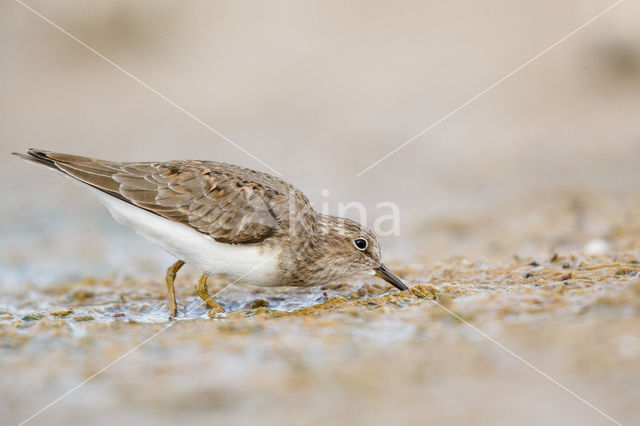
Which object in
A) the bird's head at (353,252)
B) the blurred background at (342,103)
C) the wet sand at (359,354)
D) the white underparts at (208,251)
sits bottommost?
the wet sand at (359,354)

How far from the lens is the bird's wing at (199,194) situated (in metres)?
6.83

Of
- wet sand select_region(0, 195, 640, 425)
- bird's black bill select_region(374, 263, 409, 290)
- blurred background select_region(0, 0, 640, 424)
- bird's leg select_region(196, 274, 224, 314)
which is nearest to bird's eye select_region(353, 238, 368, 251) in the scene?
bird's black bill select_region(374, 263, 409, 290)

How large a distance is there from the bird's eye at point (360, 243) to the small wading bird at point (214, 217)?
0.31m

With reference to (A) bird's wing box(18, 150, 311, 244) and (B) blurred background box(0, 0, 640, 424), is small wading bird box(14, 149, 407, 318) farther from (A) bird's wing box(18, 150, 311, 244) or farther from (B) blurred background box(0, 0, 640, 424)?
(B) blurred background box(0, 0, 640, 424)

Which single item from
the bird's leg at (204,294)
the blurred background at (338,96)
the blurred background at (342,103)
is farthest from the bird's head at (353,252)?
the blurred background at (338,96)

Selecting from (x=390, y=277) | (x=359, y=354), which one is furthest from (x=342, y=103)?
(x=359, y=354)

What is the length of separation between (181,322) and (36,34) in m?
13.5

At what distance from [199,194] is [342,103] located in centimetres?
898

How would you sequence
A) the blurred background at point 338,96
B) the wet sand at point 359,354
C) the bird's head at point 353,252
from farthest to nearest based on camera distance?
the blurred background at point 338,96, the bird's head at point 353,252, the wet sand at point 359,354

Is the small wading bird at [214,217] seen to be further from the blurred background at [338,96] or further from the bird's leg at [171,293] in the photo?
the blurred background at [338,96]

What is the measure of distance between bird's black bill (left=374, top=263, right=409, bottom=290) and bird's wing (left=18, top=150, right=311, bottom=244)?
1.18m

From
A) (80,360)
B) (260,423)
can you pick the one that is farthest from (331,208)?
(260,423)

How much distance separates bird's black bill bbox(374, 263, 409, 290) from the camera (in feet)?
23.6

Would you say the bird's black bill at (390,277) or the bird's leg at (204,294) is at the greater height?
the bird's black bill at (390,277)
